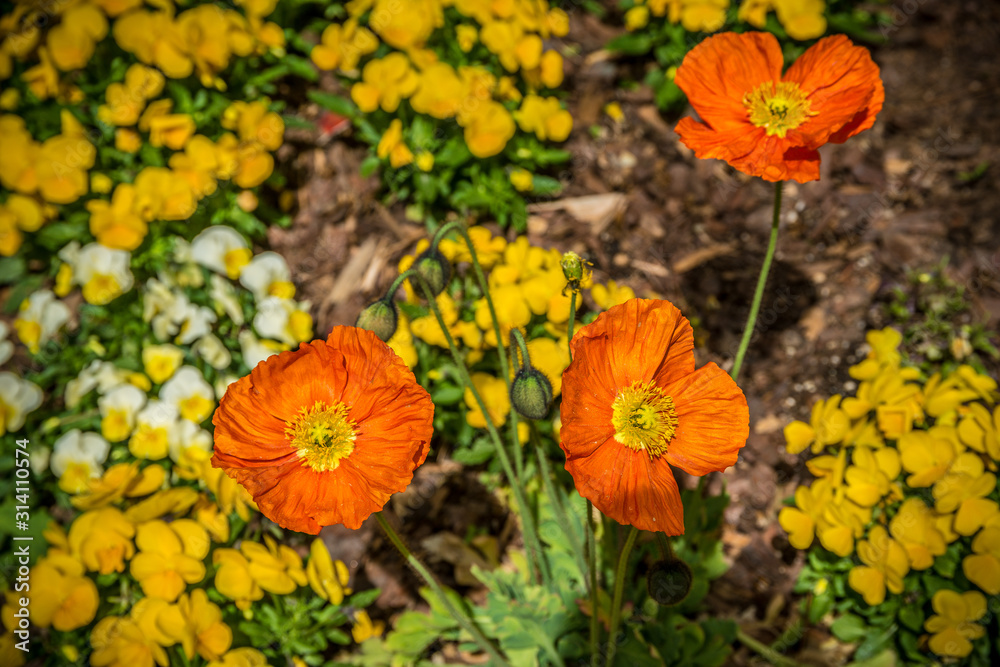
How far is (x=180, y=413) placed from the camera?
2498 mm

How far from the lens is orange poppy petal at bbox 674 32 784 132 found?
1555 millimetres

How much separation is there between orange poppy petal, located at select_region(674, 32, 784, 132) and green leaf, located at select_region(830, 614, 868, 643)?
62.0 inches

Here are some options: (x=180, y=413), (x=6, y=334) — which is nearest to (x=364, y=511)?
(x=180, y=413)

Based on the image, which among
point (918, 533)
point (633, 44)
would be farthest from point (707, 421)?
point (633, 44)

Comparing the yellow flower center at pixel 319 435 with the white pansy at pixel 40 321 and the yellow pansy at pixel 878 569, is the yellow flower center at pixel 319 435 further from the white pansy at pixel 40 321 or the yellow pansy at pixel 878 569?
the white pansy at pixel 40 321

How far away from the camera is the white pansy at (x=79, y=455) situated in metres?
2.42

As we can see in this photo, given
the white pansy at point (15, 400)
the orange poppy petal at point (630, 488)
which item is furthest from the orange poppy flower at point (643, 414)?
the white pansy at point (15, 400)

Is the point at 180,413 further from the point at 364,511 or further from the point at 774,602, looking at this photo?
the point at 774,602

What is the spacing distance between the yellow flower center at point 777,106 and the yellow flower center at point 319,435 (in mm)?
1174

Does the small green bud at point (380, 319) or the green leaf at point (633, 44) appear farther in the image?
the green leaf at point (633, 44)

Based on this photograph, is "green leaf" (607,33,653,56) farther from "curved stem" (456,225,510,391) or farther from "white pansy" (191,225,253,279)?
"curved stem" (456,225,510,391)

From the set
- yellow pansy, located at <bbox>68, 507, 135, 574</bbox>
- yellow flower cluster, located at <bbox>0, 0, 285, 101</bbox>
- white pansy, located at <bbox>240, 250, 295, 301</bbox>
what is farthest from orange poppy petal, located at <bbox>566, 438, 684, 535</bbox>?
yellow flower cluster, located at <bbox>0, 0, 285, 101</bbox>

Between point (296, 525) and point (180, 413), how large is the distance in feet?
4.88

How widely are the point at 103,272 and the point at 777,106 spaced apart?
2612 millimetres
